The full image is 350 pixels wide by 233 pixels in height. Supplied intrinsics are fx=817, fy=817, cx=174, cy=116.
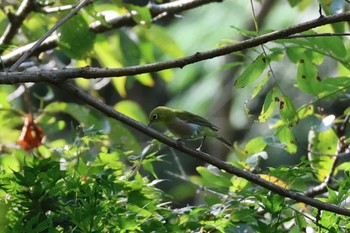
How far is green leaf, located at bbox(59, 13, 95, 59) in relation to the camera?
256 cm

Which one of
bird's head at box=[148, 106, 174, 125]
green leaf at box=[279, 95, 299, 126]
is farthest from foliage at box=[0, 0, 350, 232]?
bird's head at box=[148, 106, 174, 125]

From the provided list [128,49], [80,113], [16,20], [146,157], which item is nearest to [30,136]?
[80,113]

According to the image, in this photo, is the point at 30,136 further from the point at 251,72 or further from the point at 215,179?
the point at 251,72

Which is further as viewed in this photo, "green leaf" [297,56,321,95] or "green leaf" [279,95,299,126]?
"green leaf" [297,56,321,95]

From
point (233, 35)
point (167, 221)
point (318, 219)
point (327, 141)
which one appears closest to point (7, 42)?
point (327, 141)

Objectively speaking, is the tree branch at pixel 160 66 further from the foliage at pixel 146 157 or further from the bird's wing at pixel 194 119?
the bird's wing at pixel 194 119

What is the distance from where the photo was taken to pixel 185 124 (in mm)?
2227

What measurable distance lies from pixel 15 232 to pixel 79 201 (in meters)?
0.14

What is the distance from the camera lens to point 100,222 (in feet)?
4.77

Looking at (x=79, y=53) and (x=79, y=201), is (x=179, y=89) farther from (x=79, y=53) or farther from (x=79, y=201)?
(x=79, y=201)

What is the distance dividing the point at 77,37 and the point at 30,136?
1.33ft

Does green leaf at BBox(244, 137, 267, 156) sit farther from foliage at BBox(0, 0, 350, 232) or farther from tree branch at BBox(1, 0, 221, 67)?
tree branch at BBox(1, 0, 221, 67)

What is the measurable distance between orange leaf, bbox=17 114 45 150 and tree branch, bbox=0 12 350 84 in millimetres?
1168

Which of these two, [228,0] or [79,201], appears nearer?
[79,201]
